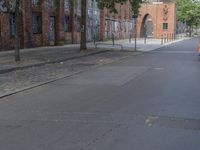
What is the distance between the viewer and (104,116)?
880 centimetres

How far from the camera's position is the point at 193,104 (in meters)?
10.2

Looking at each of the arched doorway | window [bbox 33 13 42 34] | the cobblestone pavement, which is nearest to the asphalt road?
the cobblestone pavement

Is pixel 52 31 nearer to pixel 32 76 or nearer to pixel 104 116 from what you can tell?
pixel 32 76

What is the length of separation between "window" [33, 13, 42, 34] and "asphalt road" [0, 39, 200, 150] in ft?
66.4

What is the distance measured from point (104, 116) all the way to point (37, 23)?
26.8 meters

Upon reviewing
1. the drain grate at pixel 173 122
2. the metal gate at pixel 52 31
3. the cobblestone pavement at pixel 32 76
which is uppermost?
the metal gate at pixel 52 31

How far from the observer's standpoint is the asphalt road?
6.84 m

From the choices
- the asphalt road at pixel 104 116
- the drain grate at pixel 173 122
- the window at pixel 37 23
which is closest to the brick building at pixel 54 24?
the window at pixel 37 23

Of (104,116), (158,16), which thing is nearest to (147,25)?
(158,16)

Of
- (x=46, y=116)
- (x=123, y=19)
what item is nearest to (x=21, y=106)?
(x=46, y=116)

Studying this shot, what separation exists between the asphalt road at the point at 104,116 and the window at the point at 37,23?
2024cm

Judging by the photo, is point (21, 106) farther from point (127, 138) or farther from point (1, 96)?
point (127, 138)

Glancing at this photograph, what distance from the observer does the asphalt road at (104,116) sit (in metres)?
6.84

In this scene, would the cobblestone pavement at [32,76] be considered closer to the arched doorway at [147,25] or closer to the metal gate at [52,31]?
the metal gate at [52,31]
